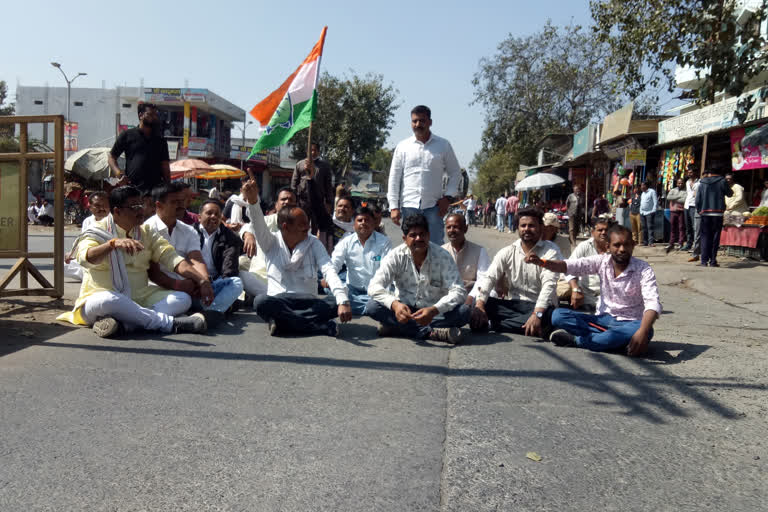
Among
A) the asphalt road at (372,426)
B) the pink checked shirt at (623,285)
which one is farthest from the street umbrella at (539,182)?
the asphalt road at (372,426)

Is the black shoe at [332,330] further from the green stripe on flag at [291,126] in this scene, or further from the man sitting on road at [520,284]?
the green stripe on flag at [291,126]

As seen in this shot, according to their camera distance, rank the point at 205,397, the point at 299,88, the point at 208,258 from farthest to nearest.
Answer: the point at 299,88 < the point at 208,258 < the point at 205,397

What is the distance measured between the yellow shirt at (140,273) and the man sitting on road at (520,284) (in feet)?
8.96

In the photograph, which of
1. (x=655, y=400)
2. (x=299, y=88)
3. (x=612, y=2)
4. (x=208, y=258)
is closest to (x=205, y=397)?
(x=655, y=400)

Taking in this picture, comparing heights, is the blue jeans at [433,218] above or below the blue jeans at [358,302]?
above

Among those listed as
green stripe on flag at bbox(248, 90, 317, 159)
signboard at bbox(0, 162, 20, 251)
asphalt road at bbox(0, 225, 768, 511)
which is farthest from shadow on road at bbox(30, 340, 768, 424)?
green stripe on flag at bbox(248, 90, 317, 159)

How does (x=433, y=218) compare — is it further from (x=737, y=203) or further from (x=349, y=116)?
(x=349, y=116)

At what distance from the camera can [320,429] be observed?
3359 mm

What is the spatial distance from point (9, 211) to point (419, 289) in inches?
158

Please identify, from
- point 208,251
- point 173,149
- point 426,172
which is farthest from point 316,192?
point 173,149

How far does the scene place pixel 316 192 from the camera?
29.3ft

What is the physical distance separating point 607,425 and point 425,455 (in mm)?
1091

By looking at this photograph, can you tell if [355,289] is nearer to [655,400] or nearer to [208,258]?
[208,258]

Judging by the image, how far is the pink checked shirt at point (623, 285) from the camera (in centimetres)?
541
